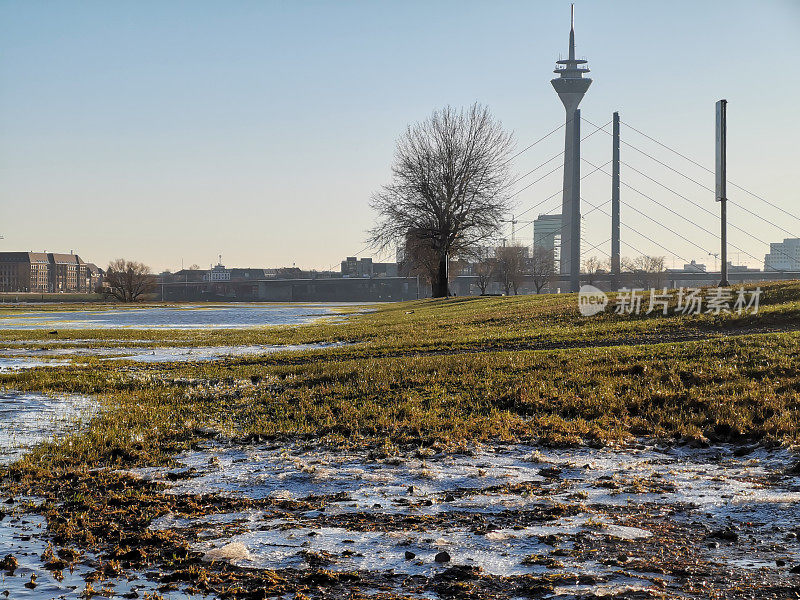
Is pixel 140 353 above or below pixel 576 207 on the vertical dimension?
below

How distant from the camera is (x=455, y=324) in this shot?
79.8 feet

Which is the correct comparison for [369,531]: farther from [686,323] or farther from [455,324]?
[455,324]

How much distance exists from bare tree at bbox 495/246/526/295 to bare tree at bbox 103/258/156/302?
49.1 meters

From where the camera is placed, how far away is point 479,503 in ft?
19.4

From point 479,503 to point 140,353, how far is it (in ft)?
51.3

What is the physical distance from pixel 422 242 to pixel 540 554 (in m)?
47.7

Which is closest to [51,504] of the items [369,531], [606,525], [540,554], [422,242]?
[369,531]

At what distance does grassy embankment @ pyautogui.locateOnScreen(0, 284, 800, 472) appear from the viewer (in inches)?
334

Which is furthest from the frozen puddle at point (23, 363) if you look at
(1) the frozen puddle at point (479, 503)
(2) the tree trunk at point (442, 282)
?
(2) the tree trunk at point (442, 282)

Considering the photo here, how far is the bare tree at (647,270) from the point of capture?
107 m

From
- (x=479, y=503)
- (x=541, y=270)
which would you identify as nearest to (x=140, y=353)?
(x=479, y=503)

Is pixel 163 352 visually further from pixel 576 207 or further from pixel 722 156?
pixel 576 207

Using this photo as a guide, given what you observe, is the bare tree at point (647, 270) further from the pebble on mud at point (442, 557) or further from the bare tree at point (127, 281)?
the pebble on mud at point (442, 557)

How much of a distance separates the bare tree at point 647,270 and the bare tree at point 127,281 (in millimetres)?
67271
